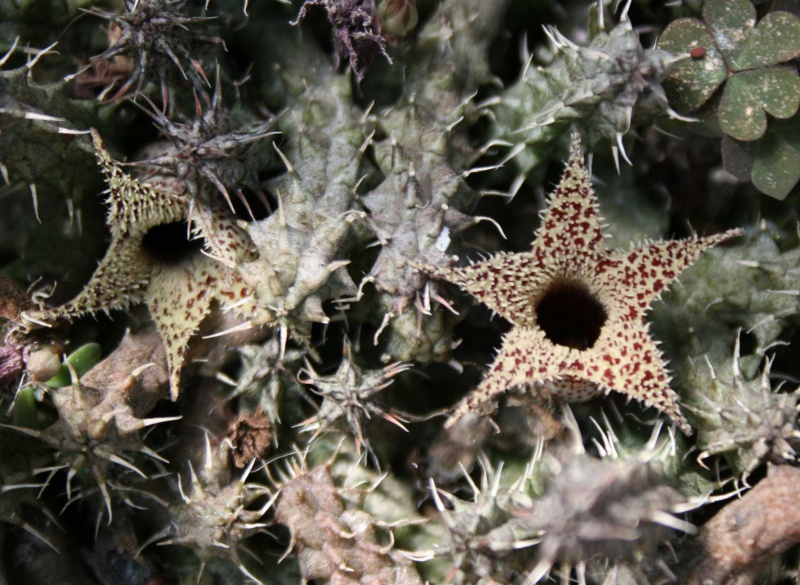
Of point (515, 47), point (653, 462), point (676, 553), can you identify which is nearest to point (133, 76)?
point (515, 47)

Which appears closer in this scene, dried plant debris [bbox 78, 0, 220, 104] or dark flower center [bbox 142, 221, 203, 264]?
dried plant debris [bbox 78, 0, 220, 104]

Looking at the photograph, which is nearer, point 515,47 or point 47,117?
point 47,117

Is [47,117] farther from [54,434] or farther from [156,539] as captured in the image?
[156,539]

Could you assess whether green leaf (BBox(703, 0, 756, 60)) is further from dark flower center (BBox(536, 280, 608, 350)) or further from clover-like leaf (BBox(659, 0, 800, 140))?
dark flower center (BBox(536, 280, 608, 350))

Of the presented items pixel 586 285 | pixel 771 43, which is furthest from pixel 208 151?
pixel 771 43

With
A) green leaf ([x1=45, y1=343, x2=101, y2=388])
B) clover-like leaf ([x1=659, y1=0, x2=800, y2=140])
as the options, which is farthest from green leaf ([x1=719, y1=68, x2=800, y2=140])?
green leaf ([x1=45, y1=343, x2=101, y2=388])

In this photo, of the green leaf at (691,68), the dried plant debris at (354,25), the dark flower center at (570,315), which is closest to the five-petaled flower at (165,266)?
the dried plant debris at (354,25)
